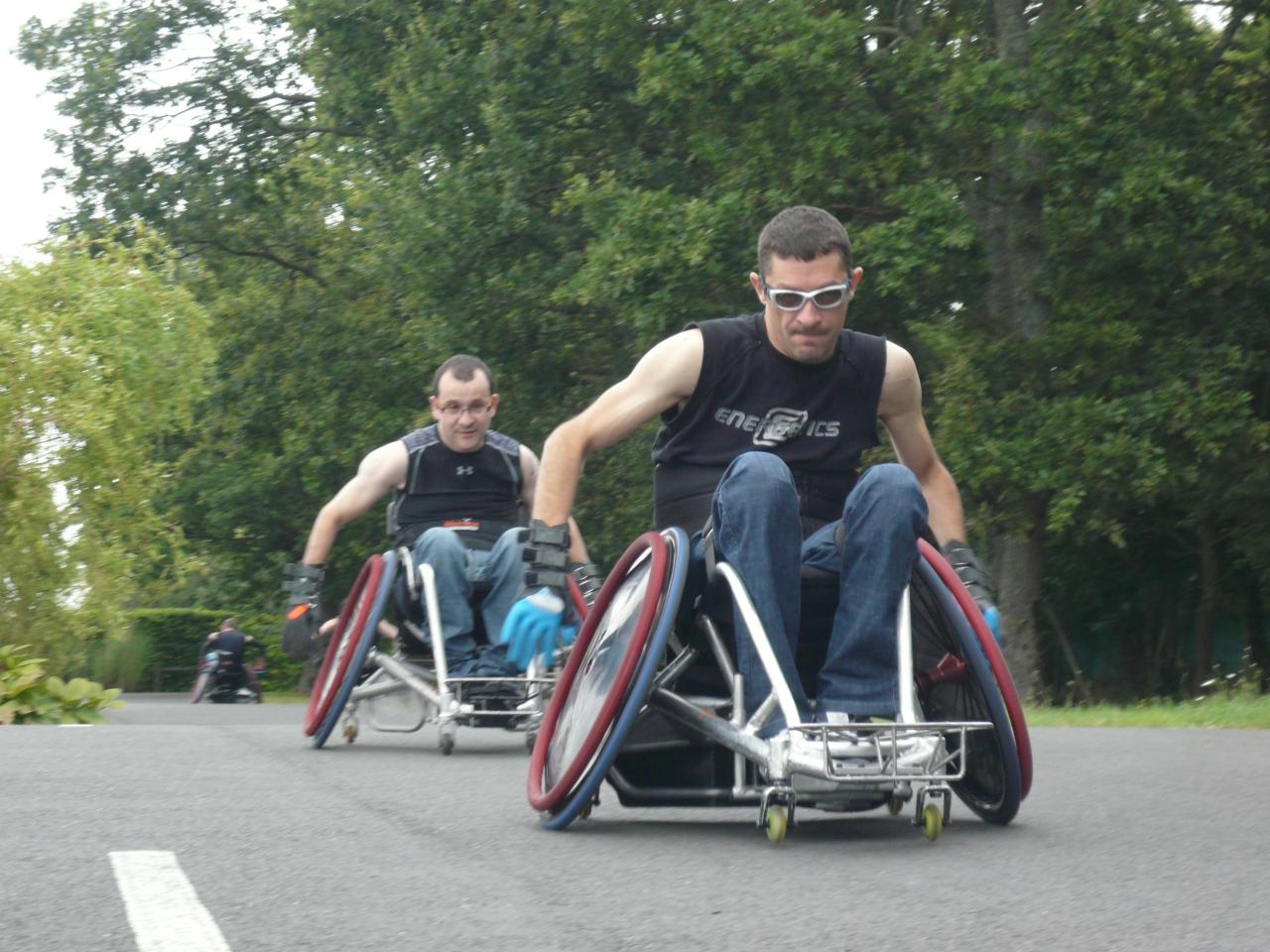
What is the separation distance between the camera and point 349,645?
825 centimetres

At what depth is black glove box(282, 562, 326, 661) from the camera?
29.3 feet

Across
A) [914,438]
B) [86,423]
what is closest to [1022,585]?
[86,423]

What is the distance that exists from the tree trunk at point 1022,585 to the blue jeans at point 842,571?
17.5 metres

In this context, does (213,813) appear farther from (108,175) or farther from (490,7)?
(108,175)

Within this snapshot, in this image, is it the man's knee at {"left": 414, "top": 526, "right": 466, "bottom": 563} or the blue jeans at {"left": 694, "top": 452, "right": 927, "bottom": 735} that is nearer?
the blue jeans at {"left": 694, "top": 452, "right": 927, "bottom": 735}

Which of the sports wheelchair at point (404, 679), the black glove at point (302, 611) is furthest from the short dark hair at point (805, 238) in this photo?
the black glove at point (302, 611)

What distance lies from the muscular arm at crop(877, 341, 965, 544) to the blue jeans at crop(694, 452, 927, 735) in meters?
0.74

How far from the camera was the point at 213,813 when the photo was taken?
5152 mm

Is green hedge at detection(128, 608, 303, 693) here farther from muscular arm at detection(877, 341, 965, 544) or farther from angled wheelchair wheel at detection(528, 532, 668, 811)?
angled wheelchair wheel at detection(528, 532, 668, 811)

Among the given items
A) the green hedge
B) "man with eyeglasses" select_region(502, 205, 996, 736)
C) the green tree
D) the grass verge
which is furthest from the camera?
the green hedge

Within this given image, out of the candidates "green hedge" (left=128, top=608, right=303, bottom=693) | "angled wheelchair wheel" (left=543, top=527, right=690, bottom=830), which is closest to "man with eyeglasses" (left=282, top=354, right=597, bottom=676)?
"angled wheelchair wheel" (left=543, top=527, right=690, bottom=830)

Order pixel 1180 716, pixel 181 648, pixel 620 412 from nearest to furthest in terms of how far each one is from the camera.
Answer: pixel 620 412
pixel 1180 716
pixel 181 648

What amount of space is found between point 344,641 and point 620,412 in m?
3.64

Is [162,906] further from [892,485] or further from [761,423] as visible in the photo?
[761,423]
